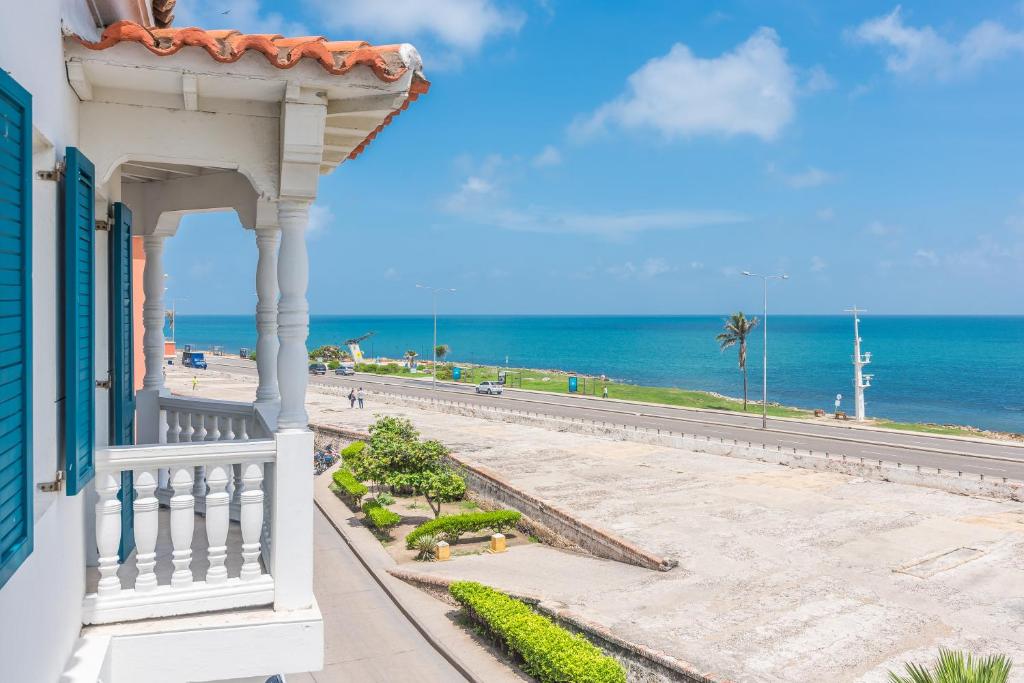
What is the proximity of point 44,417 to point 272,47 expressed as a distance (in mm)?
2340

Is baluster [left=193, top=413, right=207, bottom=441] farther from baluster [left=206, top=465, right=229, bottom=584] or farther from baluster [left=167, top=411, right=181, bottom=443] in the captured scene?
baluster [left=206, top=465, right=229, bottom=584]

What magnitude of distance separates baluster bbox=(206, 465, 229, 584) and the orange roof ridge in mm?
2465

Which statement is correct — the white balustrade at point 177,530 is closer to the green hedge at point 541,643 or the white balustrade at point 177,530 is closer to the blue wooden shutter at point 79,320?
the blue wooden shutter at point 79,320

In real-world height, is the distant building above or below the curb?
above

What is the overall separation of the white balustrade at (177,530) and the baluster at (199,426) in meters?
2.37

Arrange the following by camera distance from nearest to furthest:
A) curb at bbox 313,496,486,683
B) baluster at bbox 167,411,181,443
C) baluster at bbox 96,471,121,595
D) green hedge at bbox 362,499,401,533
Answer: baluster at bbox 96,471,121,595 < baluster at bbox 167,411,181,443 < curb at bbox 313,496,486,683 < green hedge at bbox 362,499,401,533

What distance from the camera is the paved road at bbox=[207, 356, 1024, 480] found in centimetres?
2918

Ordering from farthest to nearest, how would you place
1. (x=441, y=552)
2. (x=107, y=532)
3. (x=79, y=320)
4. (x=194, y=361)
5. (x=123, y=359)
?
1. (x=194, y=361)
2. (x=441, y=552)
3. (x=123, y=359)
4. (x=107, y=532)
5. (x=79, y=320)

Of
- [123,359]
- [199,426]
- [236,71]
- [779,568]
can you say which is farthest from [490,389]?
[236,71]

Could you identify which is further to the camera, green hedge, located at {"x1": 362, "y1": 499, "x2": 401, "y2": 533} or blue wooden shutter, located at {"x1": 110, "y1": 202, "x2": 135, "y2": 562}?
green hedge, located at {"x1": 362, "y1": 499, "x2": 401, "y2": 533}

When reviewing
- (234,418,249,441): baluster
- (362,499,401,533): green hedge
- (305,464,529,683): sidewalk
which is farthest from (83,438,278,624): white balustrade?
(362,499,401,533): green hedge

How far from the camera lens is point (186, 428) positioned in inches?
289

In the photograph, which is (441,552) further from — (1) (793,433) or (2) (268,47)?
(1) (793,433)

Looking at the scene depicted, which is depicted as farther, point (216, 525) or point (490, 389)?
point (490, 389)
